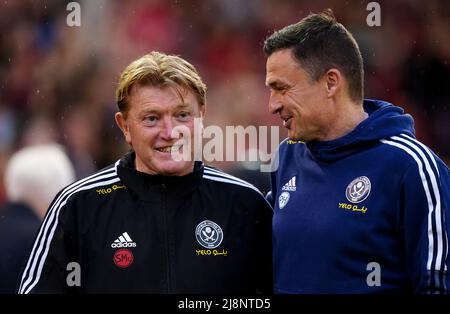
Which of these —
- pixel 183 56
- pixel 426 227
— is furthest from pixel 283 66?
pixel 183 56

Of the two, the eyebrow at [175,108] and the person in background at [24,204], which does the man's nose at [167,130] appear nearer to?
the eyebrow at [175,108]

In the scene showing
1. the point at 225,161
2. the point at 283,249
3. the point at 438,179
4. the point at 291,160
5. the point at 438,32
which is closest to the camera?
the point at 438,179

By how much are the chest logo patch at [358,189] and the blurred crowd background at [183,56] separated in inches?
131

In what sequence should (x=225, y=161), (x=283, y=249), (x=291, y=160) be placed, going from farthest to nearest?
(x=225, y=161) < (x=291, y=160) < (x=283, y=249)

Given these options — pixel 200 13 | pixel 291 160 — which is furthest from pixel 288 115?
pixel 200 13

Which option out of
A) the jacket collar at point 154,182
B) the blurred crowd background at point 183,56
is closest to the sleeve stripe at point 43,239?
the jacket collar at point 154,182

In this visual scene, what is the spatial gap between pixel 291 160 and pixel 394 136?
473 mm

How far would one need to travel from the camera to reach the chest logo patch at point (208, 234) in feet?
10.0

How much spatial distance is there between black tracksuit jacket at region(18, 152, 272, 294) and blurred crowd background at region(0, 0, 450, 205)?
10.6 feet

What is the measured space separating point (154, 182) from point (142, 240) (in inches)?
8.5

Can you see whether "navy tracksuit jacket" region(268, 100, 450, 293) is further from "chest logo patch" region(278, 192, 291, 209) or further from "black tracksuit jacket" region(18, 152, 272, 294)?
"black tracksuit jacket" region(18, 152, 272, 294)

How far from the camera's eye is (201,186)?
124 inches
